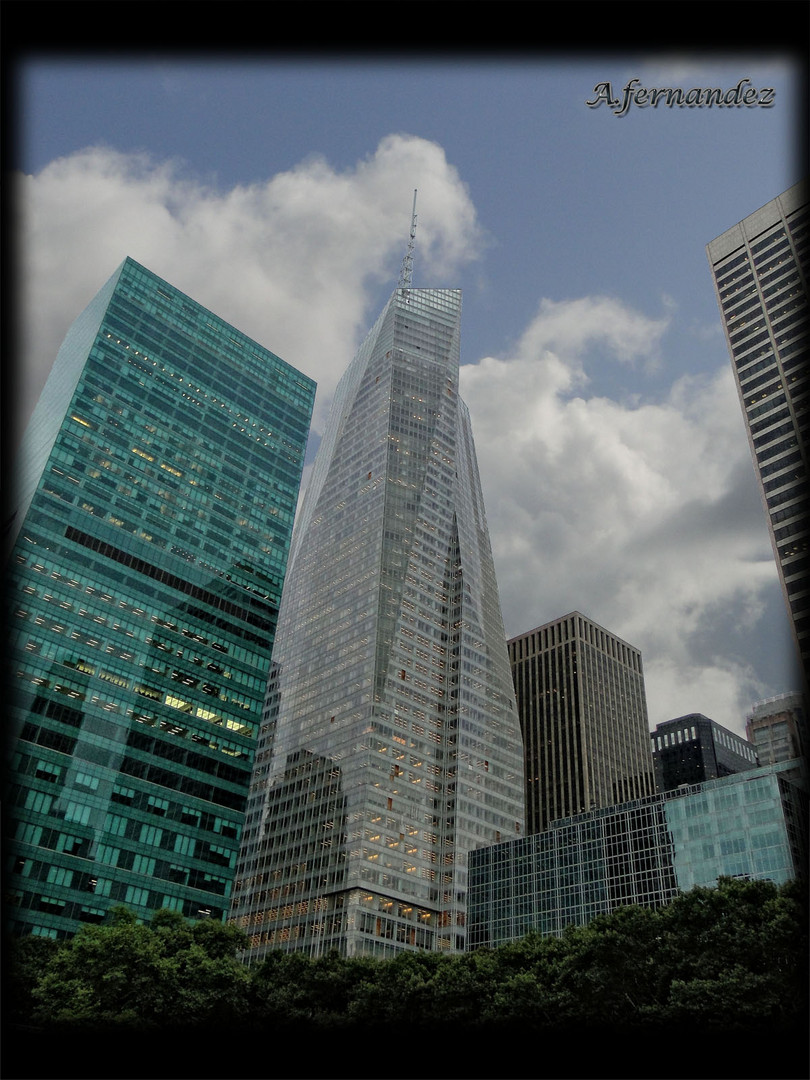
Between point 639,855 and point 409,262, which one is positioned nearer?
point 639,855

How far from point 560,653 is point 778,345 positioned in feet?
193

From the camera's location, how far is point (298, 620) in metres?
96.0

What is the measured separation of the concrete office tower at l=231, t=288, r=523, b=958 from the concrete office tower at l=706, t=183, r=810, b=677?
113 ft

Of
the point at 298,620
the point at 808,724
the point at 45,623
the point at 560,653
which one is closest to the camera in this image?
the point at 808,724

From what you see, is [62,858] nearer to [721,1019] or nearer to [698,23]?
[721,1019]

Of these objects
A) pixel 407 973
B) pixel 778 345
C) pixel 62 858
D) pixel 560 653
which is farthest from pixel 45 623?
pixel 560 653

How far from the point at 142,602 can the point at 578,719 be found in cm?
6718

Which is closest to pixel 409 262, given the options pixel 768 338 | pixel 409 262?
pixel 409 262

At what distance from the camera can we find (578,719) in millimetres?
112438

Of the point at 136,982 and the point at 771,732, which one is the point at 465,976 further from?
the point at 771,732

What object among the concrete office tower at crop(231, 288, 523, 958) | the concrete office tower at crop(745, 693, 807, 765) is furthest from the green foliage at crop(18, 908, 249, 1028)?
the concrete office tower at crop(745, 693, 807, 765)
